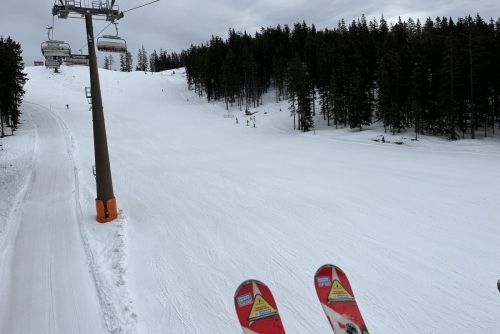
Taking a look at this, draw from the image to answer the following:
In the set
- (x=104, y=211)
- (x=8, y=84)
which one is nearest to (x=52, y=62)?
(x=104, y=211)

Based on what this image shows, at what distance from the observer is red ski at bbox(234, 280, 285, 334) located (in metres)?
3.20

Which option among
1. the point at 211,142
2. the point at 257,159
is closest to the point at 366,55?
the point at 211,142

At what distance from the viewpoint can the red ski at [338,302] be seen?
3348 millimetres

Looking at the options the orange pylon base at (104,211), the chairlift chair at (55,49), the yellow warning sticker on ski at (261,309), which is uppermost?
the chairlift chair at (55,49)

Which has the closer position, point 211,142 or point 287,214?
point 287,214

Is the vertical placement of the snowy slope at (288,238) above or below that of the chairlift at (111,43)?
below

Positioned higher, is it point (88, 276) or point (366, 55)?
point (366, 55)

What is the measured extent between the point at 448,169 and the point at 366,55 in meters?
35.8

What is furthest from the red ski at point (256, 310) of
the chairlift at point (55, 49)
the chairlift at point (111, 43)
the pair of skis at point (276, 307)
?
the chairlift at point (55, 49)

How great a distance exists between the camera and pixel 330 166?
57.8 feet

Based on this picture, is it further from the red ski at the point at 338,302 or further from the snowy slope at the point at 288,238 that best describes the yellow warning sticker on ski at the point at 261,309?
the snowy slope at the point at 288,238

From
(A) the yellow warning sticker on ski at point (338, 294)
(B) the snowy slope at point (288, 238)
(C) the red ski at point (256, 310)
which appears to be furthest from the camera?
(B) the snowy slope at point (288, 238)

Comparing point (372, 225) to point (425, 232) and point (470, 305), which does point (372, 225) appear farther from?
point (470, 305)

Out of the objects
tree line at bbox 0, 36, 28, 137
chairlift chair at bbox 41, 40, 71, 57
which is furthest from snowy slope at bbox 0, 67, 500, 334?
tree line at bbox 0, 36, 28, 137
